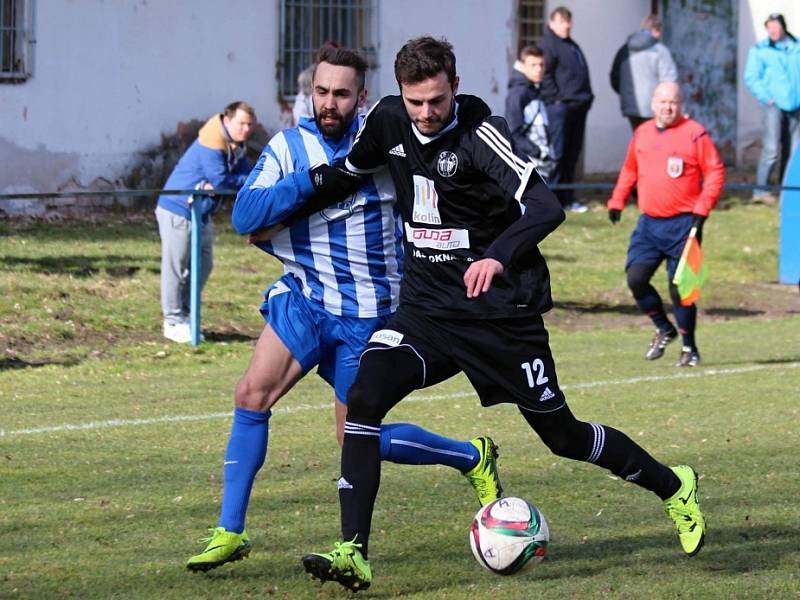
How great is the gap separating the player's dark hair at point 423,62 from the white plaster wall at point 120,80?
12506 millimetres

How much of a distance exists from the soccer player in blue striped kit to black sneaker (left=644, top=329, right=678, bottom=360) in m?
6.25

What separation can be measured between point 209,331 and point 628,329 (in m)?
3.89

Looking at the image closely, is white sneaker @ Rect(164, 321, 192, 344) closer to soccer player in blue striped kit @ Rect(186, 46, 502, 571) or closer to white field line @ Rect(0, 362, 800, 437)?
white field line @ Rect(0, 362, 800, 437)

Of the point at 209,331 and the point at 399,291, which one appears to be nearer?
the point at 399,291

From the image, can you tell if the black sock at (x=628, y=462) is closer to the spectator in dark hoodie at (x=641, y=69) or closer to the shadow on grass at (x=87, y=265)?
the shadow on grass at (x=87, y=265)

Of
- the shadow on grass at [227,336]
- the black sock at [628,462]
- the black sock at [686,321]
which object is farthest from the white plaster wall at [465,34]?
the black sock at [628,462]

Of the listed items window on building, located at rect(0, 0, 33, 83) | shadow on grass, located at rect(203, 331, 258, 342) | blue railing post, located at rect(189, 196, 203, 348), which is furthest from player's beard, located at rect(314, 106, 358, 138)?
window on building, located at rect(0, 0, 33, 83)

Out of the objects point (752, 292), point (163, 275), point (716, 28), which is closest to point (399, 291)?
point (163, 275)

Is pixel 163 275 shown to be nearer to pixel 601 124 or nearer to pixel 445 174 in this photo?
pixel 445 174

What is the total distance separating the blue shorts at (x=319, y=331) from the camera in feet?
20.6

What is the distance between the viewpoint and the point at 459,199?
5.96 meters

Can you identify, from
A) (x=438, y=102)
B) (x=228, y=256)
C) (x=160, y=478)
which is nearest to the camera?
(x=438, y=102)

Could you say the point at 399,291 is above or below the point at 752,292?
above

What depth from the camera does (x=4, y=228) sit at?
45.3 ft
